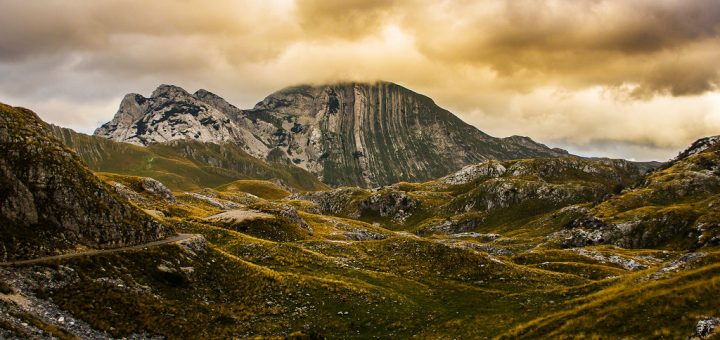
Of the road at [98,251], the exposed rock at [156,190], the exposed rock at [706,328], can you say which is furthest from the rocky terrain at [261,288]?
the exposed rock at [156,190]

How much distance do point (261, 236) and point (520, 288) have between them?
5806 cm

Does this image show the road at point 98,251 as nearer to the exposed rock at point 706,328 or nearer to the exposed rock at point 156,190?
the exposed rock at point 706,328

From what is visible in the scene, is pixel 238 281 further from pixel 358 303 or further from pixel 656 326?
pixel 656 326

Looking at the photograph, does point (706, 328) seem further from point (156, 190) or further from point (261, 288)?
point (156, 190)

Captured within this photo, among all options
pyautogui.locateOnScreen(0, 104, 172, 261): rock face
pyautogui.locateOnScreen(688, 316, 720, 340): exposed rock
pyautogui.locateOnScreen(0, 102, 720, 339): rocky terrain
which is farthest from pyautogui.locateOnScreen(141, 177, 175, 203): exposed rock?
pyautogui.locateOnScreen(688, 316, 720, 340): exposed rock

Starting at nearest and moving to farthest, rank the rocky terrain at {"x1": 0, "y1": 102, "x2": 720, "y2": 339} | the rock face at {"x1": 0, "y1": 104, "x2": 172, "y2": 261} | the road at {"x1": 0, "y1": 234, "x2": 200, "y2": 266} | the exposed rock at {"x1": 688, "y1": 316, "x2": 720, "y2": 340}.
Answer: the exposed rock at {"x1": 688, "y1": 316, "x2": 720, "y2": 340} → the rocky terrain at {"x1": 0, "y1": 102, "x2": 720, "y2": 339} → the road at {"x1": 0, "y1": 234, "x2": 200, "y2": 266} → the rock face at {"x1": 0, "y1": 104, "x2": 172, "y2": 261}

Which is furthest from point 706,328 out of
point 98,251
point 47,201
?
point 47,201

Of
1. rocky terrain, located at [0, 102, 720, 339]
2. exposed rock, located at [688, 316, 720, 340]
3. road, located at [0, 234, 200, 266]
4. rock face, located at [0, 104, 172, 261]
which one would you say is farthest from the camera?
rock face, located at [0, 104, 172, 261]

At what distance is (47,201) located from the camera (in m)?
51.2

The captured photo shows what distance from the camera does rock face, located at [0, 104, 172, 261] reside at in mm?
46375

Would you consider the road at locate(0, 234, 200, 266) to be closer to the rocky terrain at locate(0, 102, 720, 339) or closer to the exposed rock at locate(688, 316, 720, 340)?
the rocky terrain at locate(0, 102, 720, 339)

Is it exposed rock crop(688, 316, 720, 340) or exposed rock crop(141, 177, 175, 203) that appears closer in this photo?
exposed rock crop(688, 316, 720, 340)

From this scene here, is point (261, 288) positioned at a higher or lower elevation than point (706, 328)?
lower

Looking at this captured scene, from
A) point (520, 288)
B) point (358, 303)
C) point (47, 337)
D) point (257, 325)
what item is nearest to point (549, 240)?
point (520, 288)
